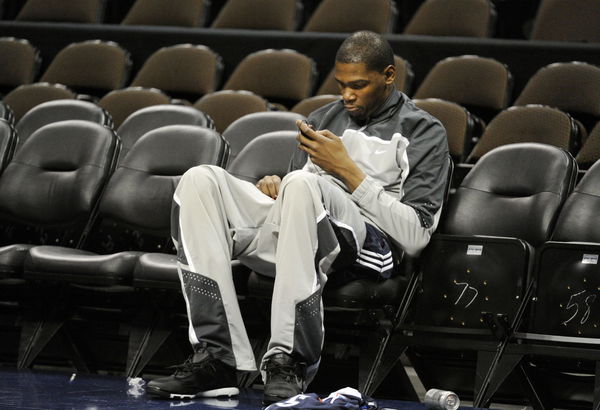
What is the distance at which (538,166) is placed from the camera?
3340mm

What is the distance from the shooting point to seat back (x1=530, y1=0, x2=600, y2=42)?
5246 mm

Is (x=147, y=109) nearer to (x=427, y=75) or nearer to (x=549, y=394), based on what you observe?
(x=427, y=75)

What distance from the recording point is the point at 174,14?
628 cm

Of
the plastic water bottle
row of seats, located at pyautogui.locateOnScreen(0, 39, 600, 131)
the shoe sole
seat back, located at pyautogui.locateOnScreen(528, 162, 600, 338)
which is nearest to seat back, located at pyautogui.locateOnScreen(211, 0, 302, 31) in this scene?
row of seats, located at pyautogui.locateOnScreen(0, 39, 600, 131)

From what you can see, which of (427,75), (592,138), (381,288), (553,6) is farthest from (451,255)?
(553,6)

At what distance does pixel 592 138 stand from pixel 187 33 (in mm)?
2817

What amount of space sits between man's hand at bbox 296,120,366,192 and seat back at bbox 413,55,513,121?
6.60 feet

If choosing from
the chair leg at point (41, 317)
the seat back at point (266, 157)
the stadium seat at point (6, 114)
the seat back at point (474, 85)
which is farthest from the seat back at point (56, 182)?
the seat back at point (474, 85)

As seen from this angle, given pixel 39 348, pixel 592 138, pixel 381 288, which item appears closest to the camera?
pixel 381 288

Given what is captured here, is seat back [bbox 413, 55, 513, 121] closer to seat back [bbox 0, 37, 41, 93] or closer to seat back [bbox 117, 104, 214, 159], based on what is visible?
seat back [bbox 117, 104, 214, 159]

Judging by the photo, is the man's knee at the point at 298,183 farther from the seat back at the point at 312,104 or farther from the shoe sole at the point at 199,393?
the seat back at the point at 312,104

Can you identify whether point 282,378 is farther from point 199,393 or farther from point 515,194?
point 515,194

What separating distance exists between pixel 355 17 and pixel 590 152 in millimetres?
2124

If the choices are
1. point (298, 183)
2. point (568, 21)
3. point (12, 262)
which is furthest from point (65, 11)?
point (298, 183)
